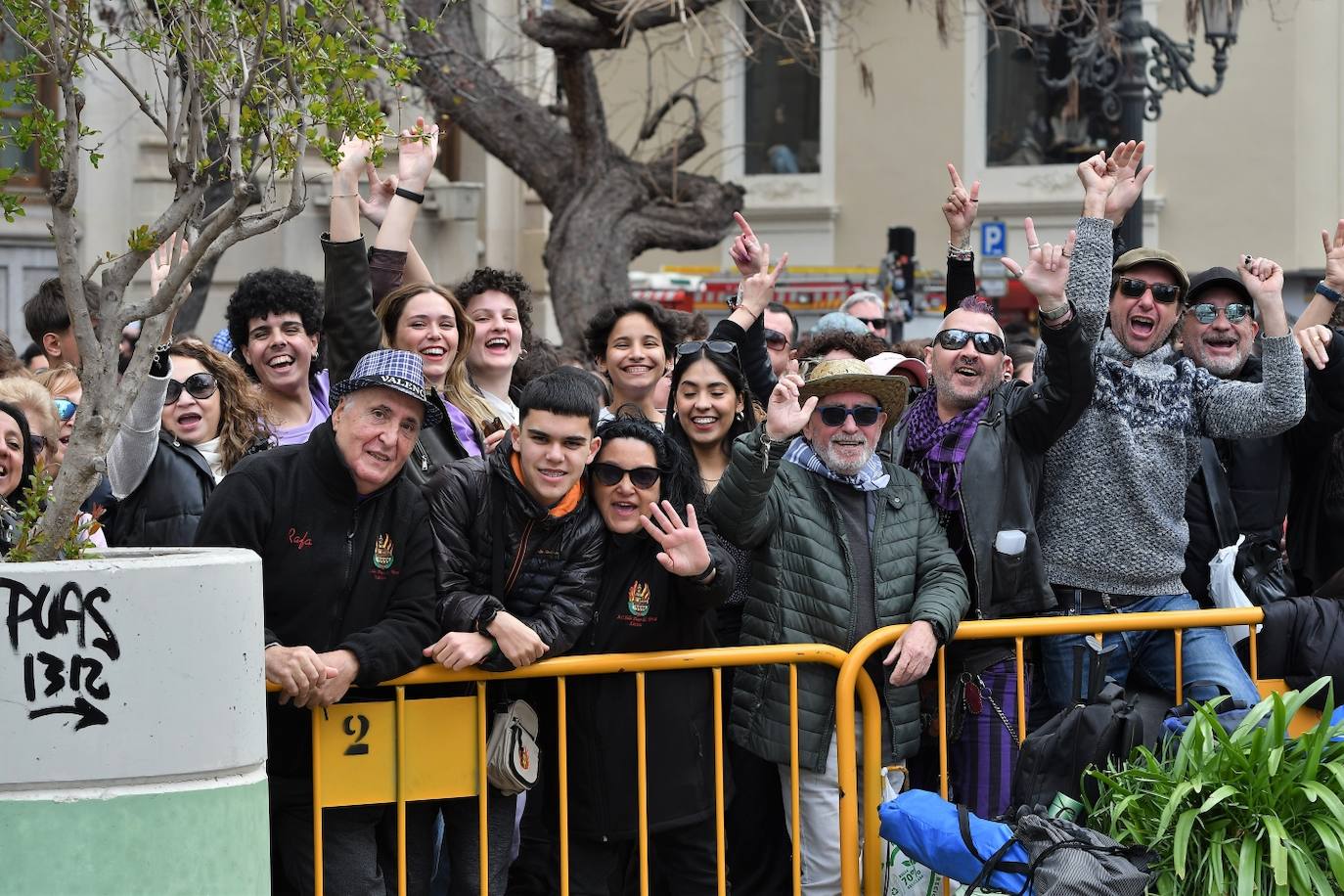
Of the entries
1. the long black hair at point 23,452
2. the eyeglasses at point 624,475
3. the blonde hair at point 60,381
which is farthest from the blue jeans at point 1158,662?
the blonde hair at point 60,381

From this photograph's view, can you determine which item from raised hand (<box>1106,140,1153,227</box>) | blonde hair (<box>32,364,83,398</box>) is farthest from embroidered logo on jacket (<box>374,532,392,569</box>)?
raised hand (<box>1106,140,1153,227</box>)

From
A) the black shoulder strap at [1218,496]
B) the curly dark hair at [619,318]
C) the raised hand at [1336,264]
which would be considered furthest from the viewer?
the curly dark hair at [619,318]

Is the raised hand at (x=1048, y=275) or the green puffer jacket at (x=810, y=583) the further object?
the raised hand at (x=1048, y=275)

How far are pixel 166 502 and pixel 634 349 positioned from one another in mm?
1719

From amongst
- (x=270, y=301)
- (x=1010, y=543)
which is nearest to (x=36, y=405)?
(x=270, y=301)

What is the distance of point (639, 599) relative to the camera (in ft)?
16.2

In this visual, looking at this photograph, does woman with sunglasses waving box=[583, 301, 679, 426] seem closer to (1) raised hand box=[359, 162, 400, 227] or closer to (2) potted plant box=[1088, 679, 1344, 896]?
(1) raised hand box=[359, 162, 400, 227]

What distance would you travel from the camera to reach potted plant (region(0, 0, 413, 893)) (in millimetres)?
3686

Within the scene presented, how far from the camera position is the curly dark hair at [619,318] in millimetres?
6359

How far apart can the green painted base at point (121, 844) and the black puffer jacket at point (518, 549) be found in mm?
1103

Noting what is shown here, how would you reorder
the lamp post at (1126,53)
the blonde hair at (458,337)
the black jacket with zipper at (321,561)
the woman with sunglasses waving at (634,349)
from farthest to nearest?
the lamp post at (1126,53)
the woman with sunglasses waving at (634,349)
the blonde hair at (458,337)
the black jacket with zipper at (321,561)

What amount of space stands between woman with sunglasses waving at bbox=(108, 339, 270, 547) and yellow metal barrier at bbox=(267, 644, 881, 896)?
1.11 m

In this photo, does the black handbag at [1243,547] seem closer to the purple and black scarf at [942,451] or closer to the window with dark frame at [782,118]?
the purple and black scarf at [942,451]

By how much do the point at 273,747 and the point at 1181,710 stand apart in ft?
8.34
